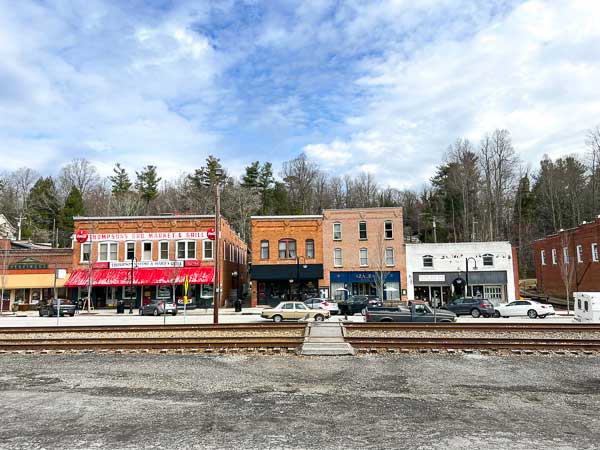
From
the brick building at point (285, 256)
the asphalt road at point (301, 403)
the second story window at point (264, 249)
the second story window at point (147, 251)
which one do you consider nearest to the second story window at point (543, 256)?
the brick building at point (285, 256)

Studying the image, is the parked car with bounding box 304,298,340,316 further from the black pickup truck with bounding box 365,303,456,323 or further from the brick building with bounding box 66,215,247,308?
the brick building with bounding box 66,215,247,308

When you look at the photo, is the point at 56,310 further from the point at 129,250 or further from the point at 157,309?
the point at 129,250

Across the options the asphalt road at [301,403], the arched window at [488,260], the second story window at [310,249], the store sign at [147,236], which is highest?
the store sign at [147,236]

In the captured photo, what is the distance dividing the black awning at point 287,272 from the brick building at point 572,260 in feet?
68.6

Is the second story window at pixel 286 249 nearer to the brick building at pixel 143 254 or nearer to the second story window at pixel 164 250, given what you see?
the brick building at pixel 143 254

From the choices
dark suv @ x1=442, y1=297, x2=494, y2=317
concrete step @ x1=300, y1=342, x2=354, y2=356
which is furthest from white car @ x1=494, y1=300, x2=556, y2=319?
concrete step @ x1=300, y1=342, x2=354, y2=356

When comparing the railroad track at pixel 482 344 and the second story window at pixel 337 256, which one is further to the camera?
the second story window at pixel 337 256

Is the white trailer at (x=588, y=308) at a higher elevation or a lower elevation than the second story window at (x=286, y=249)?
lower

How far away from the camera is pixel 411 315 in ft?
76.9

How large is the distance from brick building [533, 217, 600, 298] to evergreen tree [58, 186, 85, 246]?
2415 inches

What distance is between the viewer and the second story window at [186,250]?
1654 inches

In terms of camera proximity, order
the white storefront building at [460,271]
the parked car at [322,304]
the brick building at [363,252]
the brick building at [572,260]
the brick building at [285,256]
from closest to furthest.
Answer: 1. the parked car at [322,304]
2. the brick building at [572,260]
3. the white storefront building at [460,271]
4. the brick building at [363,252]
5. the brick building at [285,256]

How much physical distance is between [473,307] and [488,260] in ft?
41.0

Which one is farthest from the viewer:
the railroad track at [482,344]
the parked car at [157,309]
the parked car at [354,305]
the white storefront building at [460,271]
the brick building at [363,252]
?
the brick building at [363,252]
